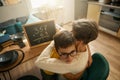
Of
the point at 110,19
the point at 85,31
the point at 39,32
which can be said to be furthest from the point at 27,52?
the point at 110,19

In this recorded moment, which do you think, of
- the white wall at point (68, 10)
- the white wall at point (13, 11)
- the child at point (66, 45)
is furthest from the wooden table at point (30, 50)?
the white wall at point (68, 10)

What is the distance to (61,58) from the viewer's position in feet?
2.55

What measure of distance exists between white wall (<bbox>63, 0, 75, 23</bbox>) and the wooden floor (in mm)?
1244

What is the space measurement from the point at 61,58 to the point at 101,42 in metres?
2.05

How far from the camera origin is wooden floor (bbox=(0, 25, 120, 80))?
5.78 ft

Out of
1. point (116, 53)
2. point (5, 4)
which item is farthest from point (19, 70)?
point (116, 53)

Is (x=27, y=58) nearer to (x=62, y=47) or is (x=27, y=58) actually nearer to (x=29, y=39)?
(x=29, y=39)

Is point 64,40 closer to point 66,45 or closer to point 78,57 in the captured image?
point 66,45

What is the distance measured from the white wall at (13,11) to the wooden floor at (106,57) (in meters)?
1.03

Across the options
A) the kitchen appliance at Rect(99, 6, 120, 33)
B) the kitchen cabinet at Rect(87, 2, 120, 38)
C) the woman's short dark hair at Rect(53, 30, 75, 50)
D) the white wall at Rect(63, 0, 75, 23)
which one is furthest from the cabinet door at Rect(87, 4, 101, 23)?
the woman's short dark hair at Rect(53, 30, 75, 50)

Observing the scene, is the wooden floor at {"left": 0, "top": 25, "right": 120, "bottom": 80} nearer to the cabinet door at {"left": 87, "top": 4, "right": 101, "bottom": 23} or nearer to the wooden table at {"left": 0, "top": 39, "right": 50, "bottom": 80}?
the cabinet door at {"left": 87, "top": 4, "right": 101, "bottom": 23}

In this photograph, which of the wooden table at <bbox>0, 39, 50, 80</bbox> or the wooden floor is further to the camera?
the wooden floor

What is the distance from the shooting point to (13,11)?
2.25m

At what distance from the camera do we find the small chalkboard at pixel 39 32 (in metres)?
1.11
